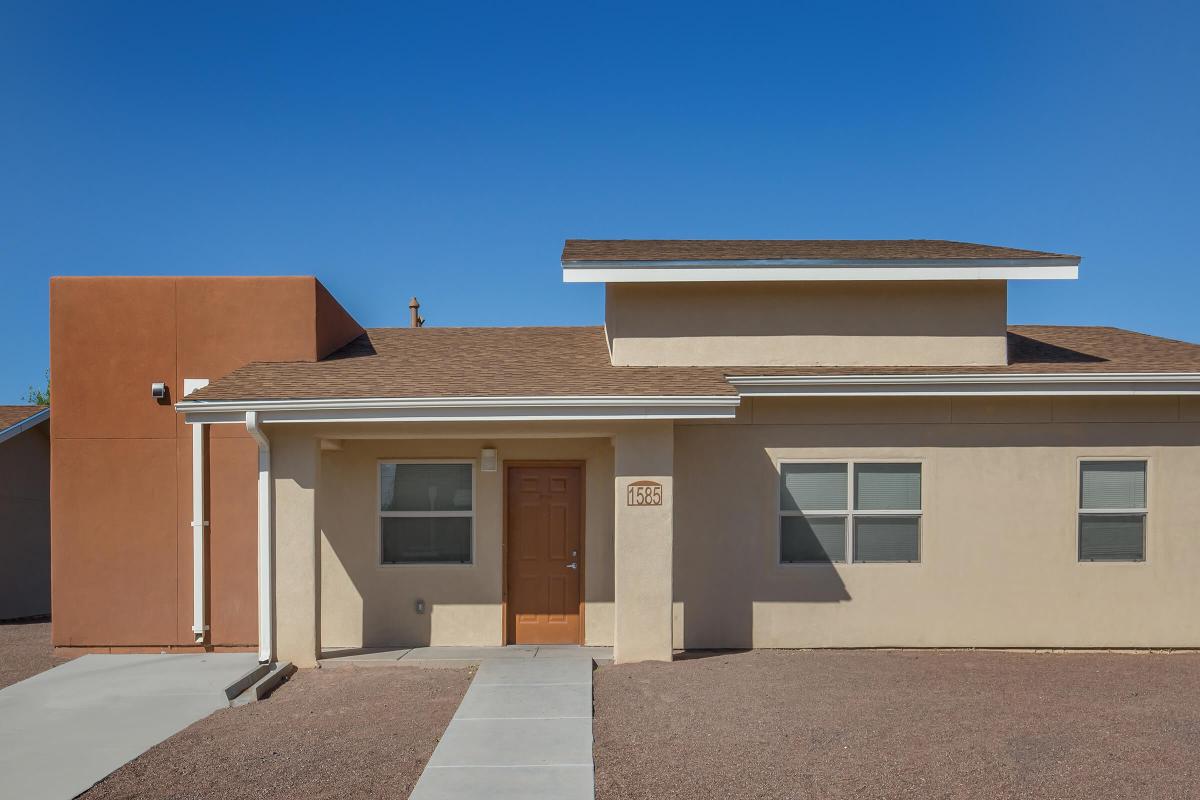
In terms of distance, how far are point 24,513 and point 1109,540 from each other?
57.2ft

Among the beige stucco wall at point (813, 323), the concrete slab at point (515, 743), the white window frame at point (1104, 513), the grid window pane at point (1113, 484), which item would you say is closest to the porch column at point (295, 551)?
the concrete slab at point (515, 743)

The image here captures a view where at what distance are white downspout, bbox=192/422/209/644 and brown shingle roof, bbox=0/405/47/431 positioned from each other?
7334 mm

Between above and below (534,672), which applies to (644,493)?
above

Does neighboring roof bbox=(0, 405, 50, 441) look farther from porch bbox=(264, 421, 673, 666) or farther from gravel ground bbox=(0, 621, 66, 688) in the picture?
porch bbox=(264, 421, 673, 666)

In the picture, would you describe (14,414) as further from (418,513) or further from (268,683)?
(268,683)

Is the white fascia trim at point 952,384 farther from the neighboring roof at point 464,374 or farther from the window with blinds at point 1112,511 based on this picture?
the window with blinds at point 1112,511

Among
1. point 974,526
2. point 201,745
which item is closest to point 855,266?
point 974,526

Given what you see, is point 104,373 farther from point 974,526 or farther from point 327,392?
point 974,526

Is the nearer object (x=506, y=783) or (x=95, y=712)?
(x=506, y=783)

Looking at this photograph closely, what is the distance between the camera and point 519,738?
22.1 ft

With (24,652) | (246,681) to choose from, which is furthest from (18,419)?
(246,681)

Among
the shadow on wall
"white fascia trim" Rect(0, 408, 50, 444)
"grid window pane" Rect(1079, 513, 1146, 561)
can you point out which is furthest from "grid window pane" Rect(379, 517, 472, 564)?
"white fascia trim" Rect(0, 408, 50, 444)

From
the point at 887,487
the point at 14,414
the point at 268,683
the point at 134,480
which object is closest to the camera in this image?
the point at 268,683

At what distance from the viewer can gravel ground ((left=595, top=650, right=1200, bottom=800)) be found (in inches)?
Result: 225
